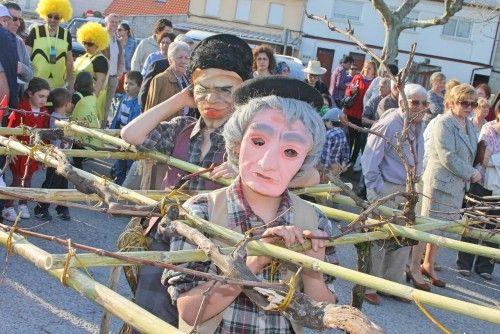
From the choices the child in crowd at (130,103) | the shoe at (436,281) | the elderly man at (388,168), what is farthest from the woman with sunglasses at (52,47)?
the shoe at (436,281)

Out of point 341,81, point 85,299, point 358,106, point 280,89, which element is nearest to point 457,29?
point 341,81

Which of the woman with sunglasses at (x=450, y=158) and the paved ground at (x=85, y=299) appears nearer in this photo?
the paved ground at (x=85, y=299)

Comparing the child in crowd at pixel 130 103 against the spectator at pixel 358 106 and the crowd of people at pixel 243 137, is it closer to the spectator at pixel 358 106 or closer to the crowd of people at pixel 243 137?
the crowd of people at pixel 243 137

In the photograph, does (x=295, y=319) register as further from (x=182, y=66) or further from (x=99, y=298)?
(x=182, y=66)

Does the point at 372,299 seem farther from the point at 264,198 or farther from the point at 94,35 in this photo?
the point at 94,35

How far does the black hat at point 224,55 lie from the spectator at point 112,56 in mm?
6740

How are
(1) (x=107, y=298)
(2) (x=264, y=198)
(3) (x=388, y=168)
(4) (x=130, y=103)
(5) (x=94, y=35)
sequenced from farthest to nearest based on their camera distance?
(5) (x=94, y=35) < (4) (x=130, y=103) < (3) (x=388, y=168) < (2) (x=264, y=198) < (1) (x=107, y=298)

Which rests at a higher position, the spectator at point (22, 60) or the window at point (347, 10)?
the window at point (347, 10)

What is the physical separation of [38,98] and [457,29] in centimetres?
3541

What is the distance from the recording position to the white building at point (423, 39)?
38312 millimetres

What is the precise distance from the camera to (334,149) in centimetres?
825

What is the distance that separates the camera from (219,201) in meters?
2.61

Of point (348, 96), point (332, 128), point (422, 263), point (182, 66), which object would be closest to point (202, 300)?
point (182, 66)

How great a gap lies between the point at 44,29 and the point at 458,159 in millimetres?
4865
